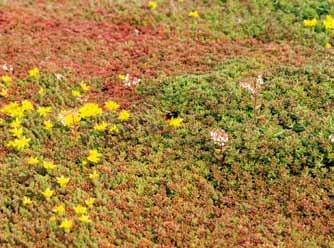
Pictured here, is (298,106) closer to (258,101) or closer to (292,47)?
(258,101)

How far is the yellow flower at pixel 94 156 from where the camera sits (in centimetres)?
977

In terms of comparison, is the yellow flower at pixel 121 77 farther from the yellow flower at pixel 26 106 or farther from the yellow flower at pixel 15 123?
the yellow flower at pixel 15 123

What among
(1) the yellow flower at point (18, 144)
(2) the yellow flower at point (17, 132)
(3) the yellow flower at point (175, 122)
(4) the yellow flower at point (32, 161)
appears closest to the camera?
(4) the yellow flower at point (32, 161)

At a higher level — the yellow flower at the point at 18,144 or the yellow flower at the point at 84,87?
the yellow flower at the point at 84,87

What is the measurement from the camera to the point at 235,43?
13.6 meters

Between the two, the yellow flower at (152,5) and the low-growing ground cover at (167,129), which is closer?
the low-growing ground cover at (167,129)

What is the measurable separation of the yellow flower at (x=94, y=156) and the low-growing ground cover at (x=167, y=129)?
1.1 inches

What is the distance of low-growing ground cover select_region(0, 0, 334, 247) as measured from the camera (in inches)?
344

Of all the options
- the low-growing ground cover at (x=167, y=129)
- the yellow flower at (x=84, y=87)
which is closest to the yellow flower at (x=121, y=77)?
the low-growing ground cover at (x=167, y=129)

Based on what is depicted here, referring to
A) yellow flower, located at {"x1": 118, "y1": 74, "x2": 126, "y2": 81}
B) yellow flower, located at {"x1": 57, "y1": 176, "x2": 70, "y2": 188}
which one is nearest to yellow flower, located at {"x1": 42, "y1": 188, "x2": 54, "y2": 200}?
yellow flower, located at {"x1": 57, "y1": 176, "x2": 70, "y2": 188}

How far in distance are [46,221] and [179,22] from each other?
7.54m

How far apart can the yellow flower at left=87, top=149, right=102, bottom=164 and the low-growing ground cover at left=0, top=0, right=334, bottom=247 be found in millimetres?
28

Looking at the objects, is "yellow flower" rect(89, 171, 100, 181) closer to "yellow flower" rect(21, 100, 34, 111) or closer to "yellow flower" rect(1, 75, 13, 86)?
"yellow flower" rect(21, 100, 34, 111)

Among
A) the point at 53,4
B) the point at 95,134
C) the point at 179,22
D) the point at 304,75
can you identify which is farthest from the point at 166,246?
the point at 53,4
